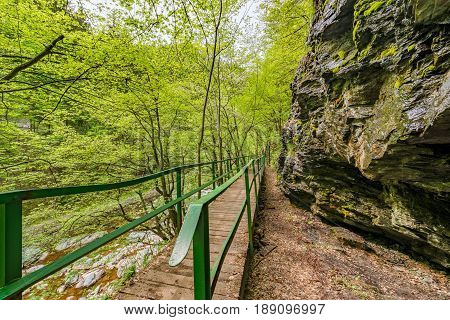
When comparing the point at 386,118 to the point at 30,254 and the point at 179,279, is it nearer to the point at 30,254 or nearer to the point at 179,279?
the point at 179,279

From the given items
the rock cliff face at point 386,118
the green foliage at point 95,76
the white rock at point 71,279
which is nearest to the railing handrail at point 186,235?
the rock cliff face at point 386,118

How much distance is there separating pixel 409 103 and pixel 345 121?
1370 mm

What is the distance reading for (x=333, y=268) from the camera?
3.51m

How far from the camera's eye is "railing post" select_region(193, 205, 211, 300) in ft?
3.82

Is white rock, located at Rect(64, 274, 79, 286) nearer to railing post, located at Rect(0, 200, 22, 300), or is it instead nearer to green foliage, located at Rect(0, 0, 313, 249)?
green foliage, located at Rect(0, 0, 313, 249)

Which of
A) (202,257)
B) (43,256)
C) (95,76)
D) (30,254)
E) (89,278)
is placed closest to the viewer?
(202,257)

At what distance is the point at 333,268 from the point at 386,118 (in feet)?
8.48

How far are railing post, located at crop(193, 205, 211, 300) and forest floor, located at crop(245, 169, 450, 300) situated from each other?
1.65m

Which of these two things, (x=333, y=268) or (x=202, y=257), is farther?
(x=333, y=268)

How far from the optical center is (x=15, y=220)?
1062 millimetres

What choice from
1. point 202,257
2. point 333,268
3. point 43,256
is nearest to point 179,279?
point 202,257

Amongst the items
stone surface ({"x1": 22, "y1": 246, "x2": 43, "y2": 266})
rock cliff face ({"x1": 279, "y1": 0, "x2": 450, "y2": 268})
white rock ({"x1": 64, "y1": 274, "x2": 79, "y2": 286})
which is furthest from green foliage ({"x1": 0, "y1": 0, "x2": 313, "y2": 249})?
rock cliff face ({"x1": 279, "y1": 0, "x2": 450, "y2": 268})

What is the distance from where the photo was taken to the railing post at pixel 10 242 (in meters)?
1.00

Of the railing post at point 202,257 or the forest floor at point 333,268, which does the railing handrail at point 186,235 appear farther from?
the forest floor at point 333,268
